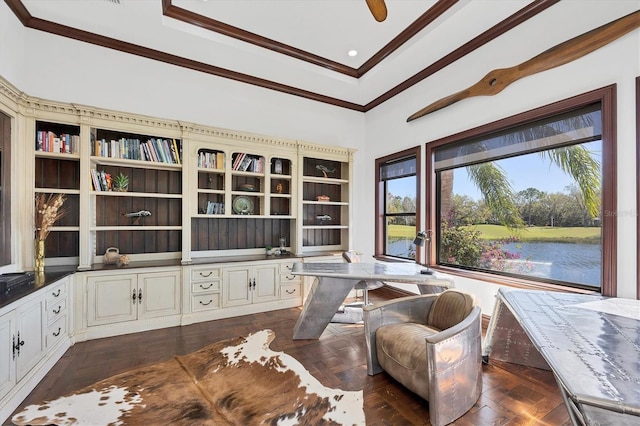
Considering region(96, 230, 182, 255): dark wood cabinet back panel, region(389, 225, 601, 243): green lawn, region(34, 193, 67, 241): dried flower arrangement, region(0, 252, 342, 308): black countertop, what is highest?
region(34, 193, 67, 241): dried flower arrangement

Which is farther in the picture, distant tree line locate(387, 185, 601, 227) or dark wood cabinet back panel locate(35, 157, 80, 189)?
dark wood cabinet back panel locate(35, 157, 80, 189)

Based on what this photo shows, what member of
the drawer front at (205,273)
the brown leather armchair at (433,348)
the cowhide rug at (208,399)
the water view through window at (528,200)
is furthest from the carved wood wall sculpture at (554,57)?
the drawer front at (205,273)

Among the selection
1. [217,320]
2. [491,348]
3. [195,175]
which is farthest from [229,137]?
[491,348]

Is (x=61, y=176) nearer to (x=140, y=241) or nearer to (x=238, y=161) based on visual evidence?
(x=140, y=241)

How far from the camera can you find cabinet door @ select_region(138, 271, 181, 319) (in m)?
→ 3.13

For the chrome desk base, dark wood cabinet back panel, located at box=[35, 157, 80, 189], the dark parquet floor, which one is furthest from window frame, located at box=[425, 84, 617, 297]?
dark wood cabinet back panel, located at box=[35, 157, 80, 189]

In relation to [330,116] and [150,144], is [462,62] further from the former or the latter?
[150,144]

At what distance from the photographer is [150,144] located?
334cm

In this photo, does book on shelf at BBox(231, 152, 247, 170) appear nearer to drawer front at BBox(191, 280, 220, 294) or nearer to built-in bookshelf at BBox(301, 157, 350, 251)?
built-in bookshelf at BBox(301, 157, 350, 251)

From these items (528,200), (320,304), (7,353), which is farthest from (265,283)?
(528,200)

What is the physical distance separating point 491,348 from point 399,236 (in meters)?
2.30

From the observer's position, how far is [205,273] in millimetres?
3459

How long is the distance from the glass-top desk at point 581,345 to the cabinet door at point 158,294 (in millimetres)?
3302

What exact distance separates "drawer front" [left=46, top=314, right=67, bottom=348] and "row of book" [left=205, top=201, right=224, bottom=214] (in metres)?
1.77
